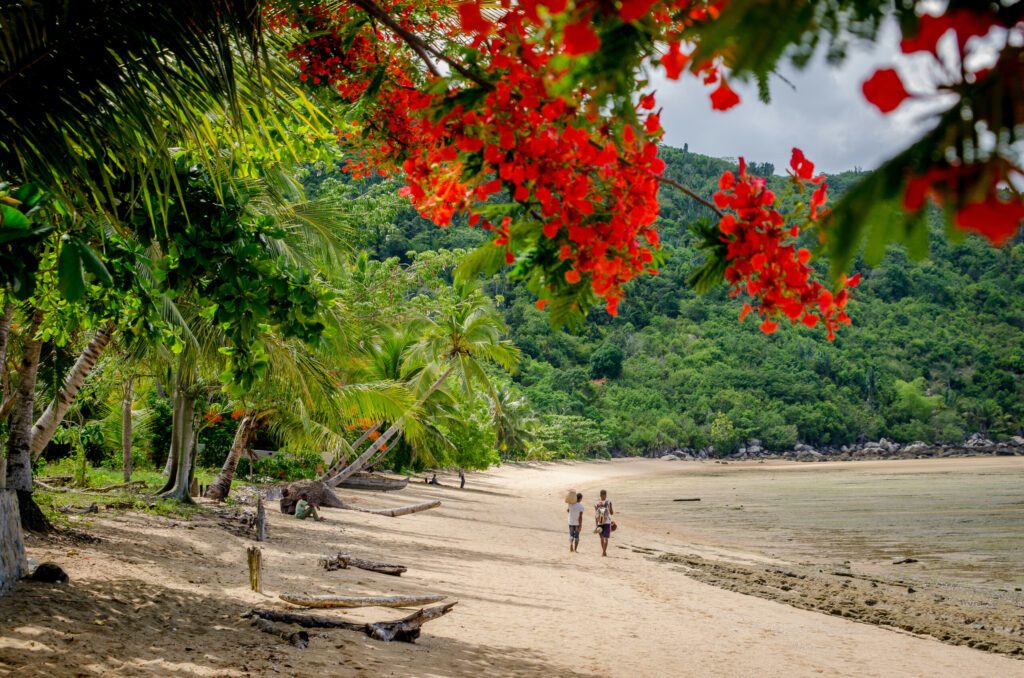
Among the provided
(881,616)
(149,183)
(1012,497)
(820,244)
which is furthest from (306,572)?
(1012,497)

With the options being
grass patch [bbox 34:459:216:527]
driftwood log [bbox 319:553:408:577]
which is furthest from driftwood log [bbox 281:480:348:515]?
driftwood log [bbox 319:553:408:577]

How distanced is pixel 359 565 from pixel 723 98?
8.17 meters

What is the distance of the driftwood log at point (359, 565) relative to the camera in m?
8.42

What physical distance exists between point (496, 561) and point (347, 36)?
929 centimetres

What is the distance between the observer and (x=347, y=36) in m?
3.17

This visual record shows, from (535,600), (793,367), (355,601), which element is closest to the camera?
(355,601)

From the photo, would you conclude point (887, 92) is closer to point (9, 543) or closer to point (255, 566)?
point (9, 543)

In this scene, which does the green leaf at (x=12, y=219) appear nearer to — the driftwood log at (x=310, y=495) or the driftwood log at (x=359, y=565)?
the driftwood log at (x=359, y=565)

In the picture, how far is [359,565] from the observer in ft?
28.3

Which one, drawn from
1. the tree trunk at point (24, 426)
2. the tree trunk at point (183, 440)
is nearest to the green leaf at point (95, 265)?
the tree trunk at point (24, 426)

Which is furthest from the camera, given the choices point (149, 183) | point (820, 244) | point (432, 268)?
point (432, 268)

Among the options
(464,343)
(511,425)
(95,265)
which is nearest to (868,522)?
(464,343)

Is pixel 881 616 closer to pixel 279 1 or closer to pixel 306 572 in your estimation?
pixel 306 572

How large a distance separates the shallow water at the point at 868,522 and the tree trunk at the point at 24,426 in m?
12.8
